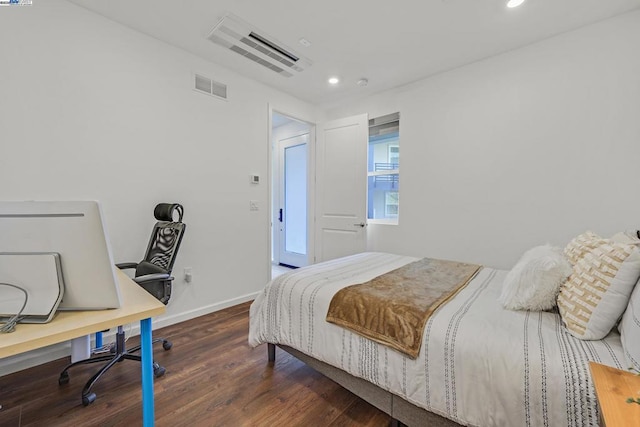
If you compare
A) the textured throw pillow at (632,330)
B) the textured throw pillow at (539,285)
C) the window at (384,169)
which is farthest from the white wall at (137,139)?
the textured throw pillow at (632,330)

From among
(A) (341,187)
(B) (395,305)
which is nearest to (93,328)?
(B) (395,305)

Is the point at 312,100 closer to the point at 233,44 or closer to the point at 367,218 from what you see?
the point at 233,44

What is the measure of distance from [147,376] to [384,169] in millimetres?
3368

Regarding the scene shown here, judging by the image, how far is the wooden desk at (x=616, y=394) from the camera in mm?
658

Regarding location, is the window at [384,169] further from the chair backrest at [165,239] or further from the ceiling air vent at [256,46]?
the chair backrest at [165,239]

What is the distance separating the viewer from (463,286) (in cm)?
177

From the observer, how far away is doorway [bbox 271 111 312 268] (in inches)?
186

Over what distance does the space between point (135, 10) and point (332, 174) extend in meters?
2.63

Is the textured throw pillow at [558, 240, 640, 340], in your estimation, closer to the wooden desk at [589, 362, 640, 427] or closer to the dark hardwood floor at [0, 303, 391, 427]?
the wooden desk at [589, 362, 640, 427]

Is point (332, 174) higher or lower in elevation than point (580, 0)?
lower

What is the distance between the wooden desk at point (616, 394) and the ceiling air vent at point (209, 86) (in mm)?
3424

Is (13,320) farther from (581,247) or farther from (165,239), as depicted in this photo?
(581,247)

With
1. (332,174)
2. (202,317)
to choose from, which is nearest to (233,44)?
(332,174)

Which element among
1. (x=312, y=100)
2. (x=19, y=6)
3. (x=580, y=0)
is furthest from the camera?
(x=312, y=100)
